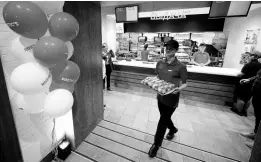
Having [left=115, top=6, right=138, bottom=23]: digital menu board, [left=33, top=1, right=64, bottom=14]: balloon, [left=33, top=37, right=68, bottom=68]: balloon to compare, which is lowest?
[left=33, top=37, right=68, bottom=68]: balloon

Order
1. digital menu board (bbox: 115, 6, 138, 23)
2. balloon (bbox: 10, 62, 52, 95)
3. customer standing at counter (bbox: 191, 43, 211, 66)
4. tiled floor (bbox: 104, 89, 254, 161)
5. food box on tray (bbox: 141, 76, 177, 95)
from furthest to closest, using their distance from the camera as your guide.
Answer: customer standing at counter (bbox: 191, 43, 211, 66), digital menu board (bbox: 115, 6, 138, 23), tiled floor (bbox: 104, 89, 254, 161), food box on tray (bbox: 141, 76, 177, 95), balloon (bbox: 10, 62, 52, 95)

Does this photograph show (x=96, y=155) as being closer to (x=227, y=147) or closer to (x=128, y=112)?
(x=128, y=112)

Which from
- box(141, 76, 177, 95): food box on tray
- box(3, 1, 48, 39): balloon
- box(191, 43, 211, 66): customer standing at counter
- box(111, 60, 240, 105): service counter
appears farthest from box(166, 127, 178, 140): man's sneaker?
box(191, 43, 211, 66): customer standing at counter

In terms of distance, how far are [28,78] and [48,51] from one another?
0.91 ft

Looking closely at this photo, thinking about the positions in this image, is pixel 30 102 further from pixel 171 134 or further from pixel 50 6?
pixel 171 134

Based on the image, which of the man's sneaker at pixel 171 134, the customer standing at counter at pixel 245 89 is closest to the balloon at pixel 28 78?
the man's sneaker at pixel 171 134

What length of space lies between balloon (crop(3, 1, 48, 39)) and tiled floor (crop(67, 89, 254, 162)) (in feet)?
6.08

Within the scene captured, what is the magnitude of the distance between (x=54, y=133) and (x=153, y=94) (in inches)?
130

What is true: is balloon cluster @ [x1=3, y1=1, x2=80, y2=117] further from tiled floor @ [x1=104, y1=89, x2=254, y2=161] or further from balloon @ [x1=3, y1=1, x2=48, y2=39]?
tiled floor @ [x1=104, y1=89, x2=254, y2=161]

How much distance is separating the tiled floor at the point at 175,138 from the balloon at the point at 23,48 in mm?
1621

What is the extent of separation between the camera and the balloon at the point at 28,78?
1031 millimetres

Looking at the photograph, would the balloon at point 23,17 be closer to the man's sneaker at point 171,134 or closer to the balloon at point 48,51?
the balloon at point 48,51

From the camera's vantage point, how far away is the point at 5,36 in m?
1.23

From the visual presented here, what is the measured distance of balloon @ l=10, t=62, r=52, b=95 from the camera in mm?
1031
